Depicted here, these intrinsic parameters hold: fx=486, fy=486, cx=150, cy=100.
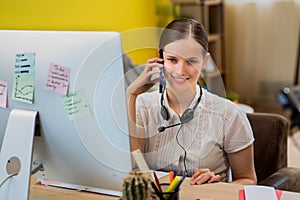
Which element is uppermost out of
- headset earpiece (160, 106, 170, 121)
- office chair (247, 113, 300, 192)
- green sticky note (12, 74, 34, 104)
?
green sticky note (12, 74, 34, 104)

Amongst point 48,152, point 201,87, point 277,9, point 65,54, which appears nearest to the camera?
point 65,54

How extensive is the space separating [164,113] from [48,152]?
388mm

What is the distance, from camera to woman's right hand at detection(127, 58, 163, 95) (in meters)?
1.30

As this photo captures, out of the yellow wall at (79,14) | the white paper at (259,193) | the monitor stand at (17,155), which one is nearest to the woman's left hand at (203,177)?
the white paper at (259,193)

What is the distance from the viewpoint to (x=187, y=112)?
1471 mm

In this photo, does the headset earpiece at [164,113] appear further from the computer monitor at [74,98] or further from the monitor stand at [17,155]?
the monitor stand at [17,155]

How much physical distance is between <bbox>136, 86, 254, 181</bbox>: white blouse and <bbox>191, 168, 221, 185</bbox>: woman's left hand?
0.08 m

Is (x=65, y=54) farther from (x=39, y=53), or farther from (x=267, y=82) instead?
(x=267, y=82)

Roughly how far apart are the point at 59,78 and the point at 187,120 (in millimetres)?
462

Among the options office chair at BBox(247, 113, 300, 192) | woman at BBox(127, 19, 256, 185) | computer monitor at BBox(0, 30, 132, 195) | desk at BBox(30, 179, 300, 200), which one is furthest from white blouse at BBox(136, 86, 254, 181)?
office chair at BBox(247, 113, 300, 192)

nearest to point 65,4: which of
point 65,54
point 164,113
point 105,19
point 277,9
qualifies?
point 105,19

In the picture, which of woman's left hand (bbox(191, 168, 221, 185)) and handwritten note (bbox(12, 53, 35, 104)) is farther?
woman's left hand (bbox(191, 168, 221, 185))

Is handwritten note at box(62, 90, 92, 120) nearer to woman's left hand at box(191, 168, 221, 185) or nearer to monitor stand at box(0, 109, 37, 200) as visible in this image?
monitor stand at box(0, 109, 37, 200)

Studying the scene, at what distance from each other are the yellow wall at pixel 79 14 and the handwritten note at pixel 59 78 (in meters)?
0.16
